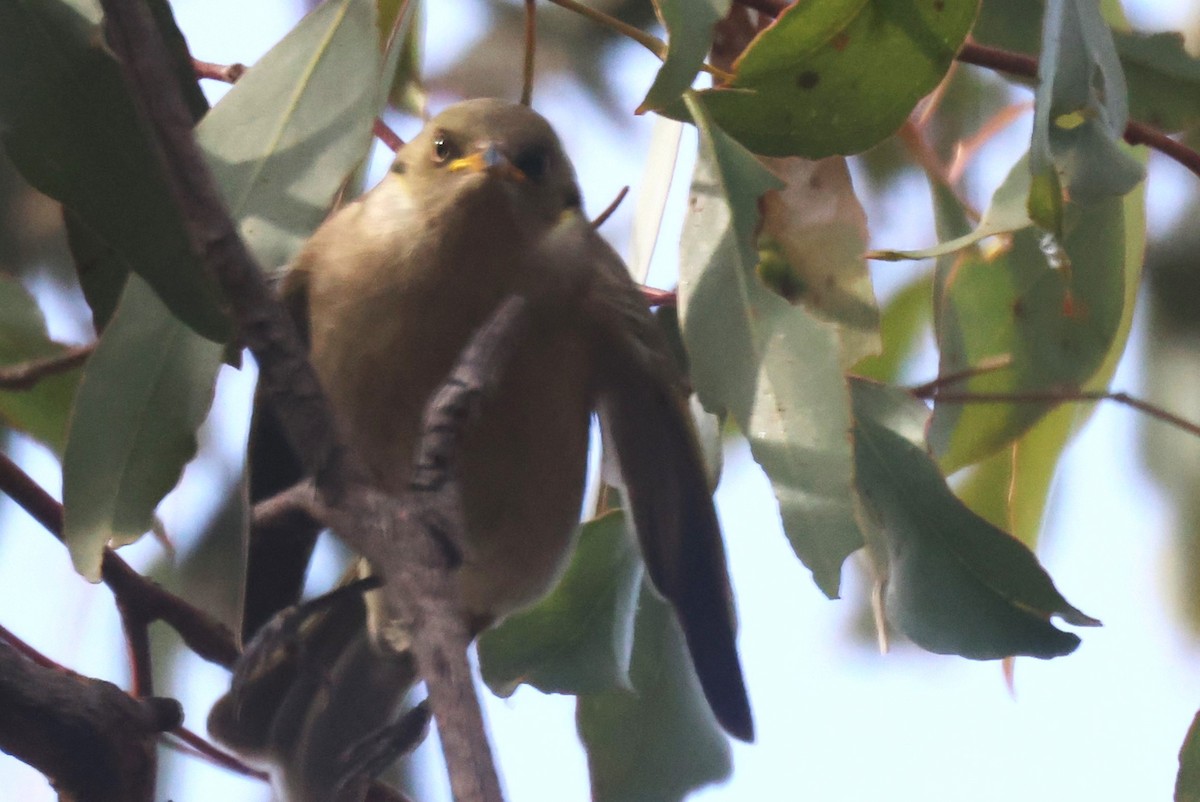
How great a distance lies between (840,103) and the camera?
144 centimetres

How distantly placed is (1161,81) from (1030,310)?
0.32 metres

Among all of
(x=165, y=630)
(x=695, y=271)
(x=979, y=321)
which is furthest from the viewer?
(x=165, y=630)

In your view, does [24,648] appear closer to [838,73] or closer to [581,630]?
[581,630]

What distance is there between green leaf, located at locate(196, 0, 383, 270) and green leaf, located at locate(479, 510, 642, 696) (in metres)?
0.51

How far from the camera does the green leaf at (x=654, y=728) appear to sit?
1.70 metres

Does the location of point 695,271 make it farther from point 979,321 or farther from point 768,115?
point 979,321

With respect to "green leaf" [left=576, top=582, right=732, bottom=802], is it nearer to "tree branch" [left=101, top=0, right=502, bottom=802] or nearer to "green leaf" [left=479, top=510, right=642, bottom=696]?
"green leaf" [left=479, top=510, right=642, bottom=696]

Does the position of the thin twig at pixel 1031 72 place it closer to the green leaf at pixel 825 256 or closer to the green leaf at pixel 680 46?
the green leaf at pixel 825 256

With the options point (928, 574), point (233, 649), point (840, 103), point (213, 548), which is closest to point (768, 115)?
point (840, 103)

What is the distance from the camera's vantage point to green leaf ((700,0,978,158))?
1392mm

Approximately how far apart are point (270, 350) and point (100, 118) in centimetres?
32

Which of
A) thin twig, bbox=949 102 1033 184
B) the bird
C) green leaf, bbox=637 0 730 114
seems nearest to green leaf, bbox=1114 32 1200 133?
thin twig, bbox=949 102 1033 184

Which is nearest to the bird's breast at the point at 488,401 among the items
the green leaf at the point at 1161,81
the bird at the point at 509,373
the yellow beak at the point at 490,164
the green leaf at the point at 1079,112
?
the bird at the point at 509,373

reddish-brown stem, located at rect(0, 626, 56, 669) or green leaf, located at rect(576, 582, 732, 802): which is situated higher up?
reddish-brown stem, located at rect(0, 626, 56, 669)
